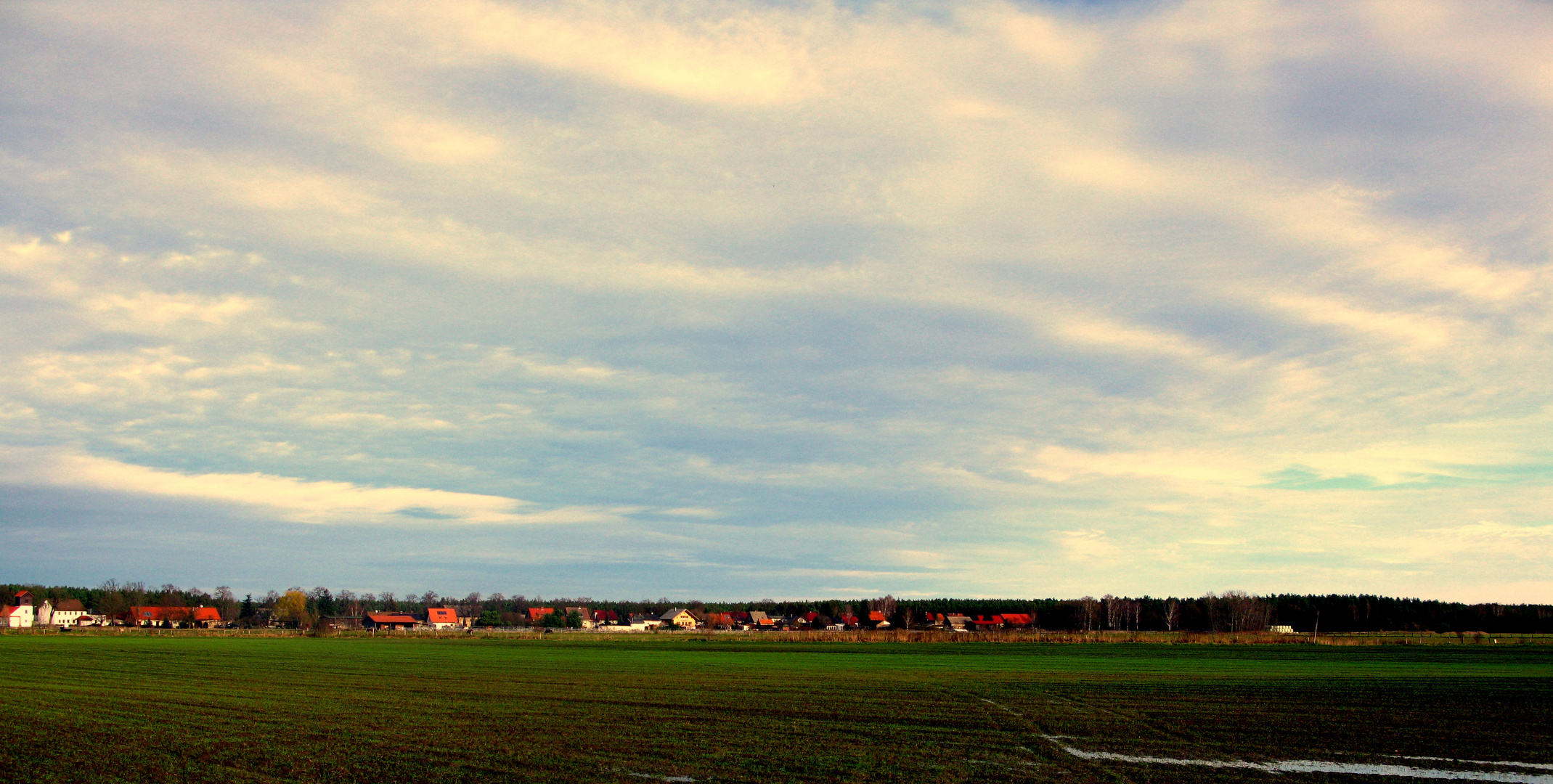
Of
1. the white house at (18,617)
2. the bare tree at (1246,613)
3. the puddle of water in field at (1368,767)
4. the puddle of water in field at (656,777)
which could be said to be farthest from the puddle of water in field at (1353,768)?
the white house at (18,617)

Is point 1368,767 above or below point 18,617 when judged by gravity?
above

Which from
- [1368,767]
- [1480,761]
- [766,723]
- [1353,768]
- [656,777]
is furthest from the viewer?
[766,723]

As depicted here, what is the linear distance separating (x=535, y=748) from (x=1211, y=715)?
17.7m

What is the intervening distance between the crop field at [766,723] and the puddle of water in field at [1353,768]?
0.08m

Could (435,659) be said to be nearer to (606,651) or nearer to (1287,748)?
(606,651)

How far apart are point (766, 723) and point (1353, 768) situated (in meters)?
12.5

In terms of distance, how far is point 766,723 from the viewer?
2478 cm

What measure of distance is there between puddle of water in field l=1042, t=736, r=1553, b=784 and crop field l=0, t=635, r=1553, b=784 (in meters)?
0.08

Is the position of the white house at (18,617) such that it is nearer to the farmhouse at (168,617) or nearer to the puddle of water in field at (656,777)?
the farmhouse at (168,617)

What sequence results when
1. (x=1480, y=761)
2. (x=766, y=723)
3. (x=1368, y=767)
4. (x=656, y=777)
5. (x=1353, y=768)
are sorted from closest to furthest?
(x=656, y=777), (x=1353, y=768), (x=1368, y=767), (x=1480, y=761), (x=766, y=723)

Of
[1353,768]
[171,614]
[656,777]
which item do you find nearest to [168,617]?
[171,614]

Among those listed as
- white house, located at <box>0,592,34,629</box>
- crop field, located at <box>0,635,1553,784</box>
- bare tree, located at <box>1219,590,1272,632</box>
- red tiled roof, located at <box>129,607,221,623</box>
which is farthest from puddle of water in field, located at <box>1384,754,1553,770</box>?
white house, located at <box>0,592,34,629</box>

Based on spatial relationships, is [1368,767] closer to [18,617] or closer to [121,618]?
[121,618]

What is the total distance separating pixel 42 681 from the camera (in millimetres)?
36125
